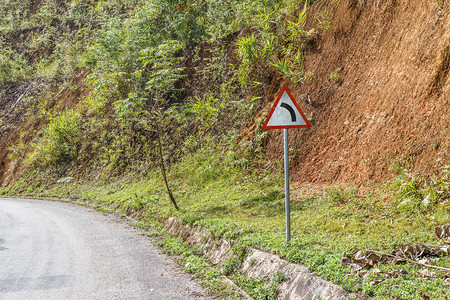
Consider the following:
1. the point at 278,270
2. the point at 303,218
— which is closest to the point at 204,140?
the point at 303,218

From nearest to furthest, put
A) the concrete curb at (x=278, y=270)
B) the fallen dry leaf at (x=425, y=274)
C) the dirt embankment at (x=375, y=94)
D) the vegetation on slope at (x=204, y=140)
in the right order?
the fallen dry leaf at (x=425, y=274) < the concrete curb at (x=278, y=270) < the vegetation on slope at (x=204, y=140) < the dirt embankment at (x=375, y=94)

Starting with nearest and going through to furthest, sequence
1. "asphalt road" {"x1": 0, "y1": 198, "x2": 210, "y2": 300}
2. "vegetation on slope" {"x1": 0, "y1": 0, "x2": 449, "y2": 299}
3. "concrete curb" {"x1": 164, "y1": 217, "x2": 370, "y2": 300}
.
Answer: "concrete curb" {"x1": 164, "y1": 217, "x2": 370, "y2": 300}, "asphalt road" {"x1": 0, "y1": 198, "x2": 210, "y2": 300}, "vegetation on slope" {"x1": 0, "y1": 0, "x2": 449, "y2": 299}

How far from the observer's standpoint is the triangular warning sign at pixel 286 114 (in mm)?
5887

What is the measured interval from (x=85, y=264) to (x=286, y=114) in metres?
4.50

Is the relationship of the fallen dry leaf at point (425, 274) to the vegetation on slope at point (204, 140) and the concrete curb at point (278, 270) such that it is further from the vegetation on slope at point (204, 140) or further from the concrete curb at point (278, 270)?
the concrete curb at point (278, 270)

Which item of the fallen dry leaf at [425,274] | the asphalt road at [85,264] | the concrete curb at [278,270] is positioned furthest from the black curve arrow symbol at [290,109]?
the asphalt road at [85,264]

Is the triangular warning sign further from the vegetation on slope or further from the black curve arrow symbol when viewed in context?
the vegetation on slope

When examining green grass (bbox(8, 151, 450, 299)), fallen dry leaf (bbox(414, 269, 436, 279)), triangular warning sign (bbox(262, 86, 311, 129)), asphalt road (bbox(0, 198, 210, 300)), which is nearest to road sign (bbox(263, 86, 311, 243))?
triangular warning sign (bbox(262, 86, 311, 129))

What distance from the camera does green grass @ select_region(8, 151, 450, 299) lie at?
4.38 m

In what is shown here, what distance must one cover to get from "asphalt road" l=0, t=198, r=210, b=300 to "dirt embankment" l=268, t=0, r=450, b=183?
15.4ft

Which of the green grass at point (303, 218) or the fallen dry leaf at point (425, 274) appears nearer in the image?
the fallen dry leaf at point (425, 274)

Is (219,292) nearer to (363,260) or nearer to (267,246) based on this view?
(267,246)

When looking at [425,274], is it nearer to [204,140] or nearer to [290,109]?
[290,109]

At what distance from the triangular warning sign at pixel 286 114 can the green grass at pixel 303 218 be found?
6.15 ft
